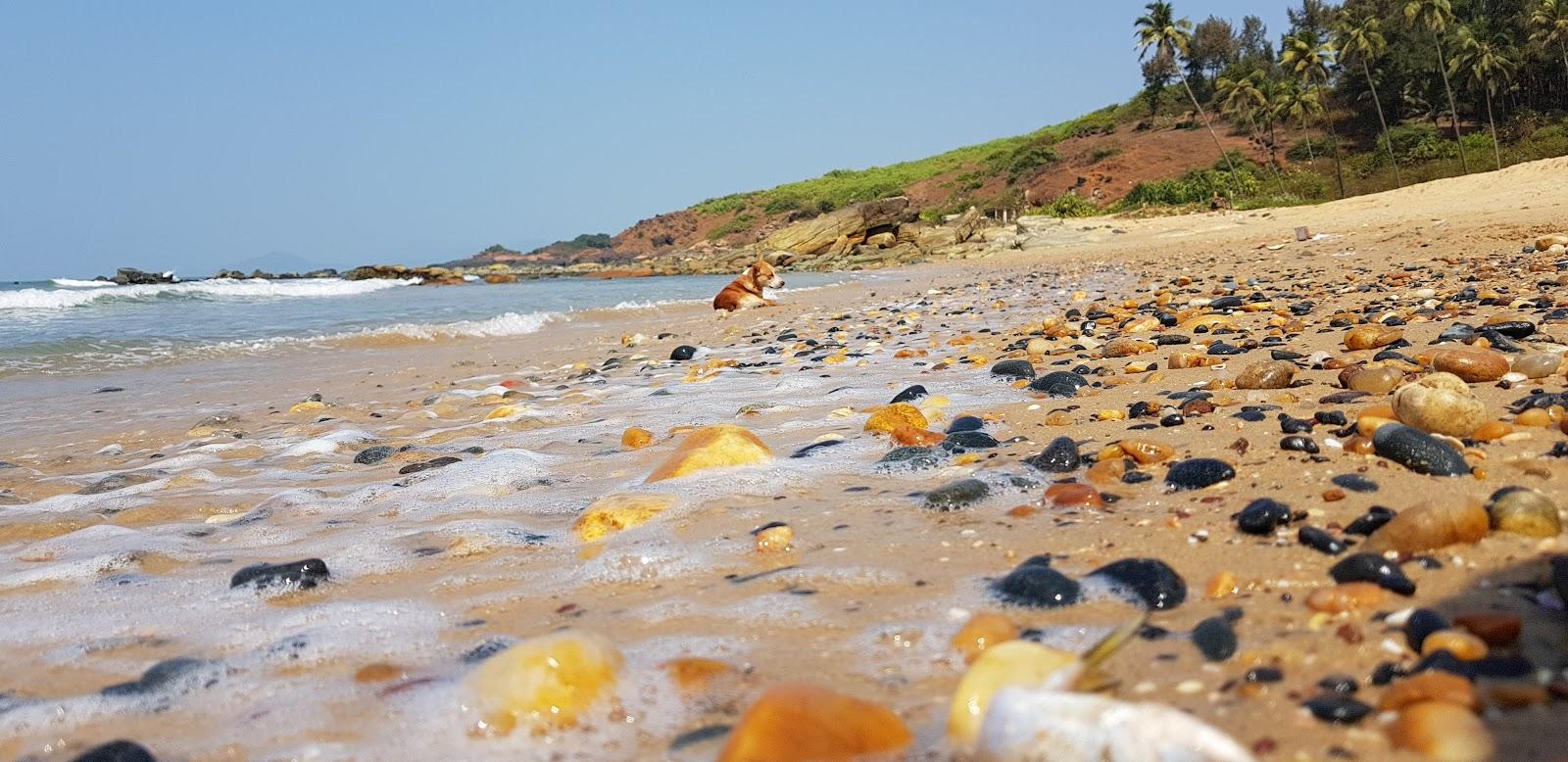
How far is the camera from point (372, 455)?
13.2ft

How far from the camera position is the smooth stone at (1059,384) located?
3932mm

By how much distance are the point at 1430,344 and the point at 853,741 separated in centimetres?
388

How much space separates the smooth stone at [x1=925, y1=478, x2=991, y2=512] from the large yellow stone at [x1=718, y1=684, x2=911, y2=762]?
3.75 ft

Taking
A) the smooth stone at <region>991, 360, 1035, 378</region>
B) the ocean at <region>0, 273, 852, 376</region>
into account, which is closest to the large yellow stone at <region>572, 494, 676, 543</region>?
the smooth stone at <region>991, 360, 1035, 378</region>

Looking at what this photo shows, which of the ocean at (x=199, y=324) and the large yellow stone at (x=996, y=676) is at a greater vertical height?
the ocean at (x=199, y=324)

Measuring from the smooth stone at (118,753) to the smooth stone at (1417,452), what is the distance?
2432 millimetres

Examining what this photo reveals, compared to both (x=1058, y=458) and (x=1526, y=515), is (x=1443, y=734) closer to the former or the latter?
(x=1526, y=515)

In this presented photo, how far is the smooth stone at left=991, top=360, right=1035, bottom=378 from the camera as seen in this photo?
455 cm

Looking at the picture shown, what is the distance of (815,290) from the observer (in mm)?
16875

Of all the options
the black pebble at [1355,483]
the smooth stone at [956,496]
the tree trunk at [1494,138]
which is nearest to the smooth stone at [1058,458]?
the smooth stone at [956,496]

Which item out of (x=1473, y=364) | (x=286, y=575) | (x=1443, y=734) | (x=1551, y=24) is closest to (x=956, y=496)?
A: (x=1443, y=734)

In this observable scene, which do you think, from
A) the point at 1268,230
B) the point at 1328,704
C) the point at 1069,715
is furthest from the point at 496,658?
the point at 1268,230

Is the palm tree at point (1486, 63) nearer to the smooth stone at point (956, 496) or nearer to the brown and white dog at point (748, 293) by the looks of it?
the brown and white dog at point (748, 293)

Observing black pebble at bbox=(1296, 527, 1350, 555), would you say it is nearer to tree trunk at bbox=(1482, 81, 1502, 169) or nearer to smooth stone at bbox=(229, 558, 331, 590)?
smooth stone at bbox=(229, 558, 331, 590)
